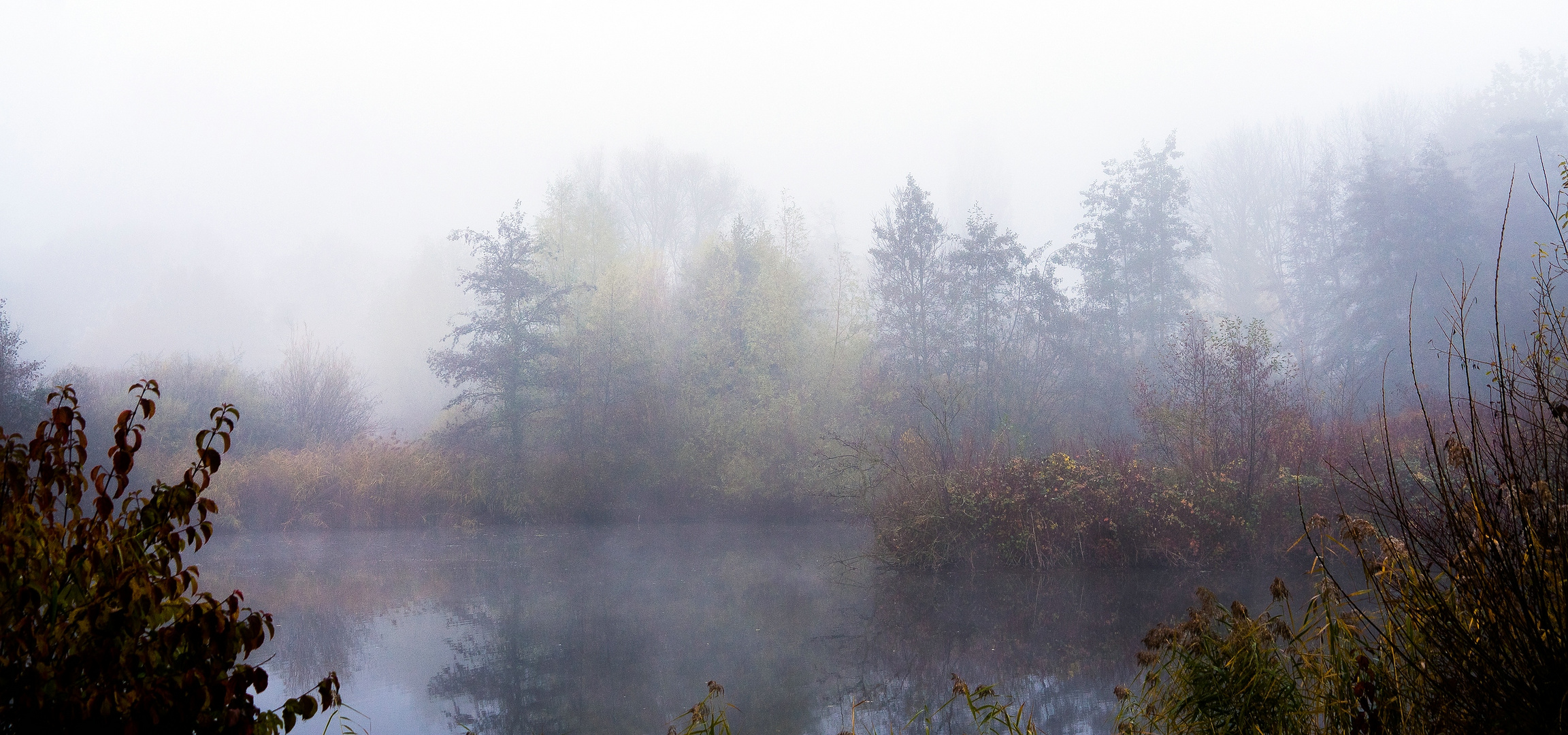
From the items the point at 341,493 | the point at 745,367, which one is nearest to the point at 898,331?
the point at 745,367

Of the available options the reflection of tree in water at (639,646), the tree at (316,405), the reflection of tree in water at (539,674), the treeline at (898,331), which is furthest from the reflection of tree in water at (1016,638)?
the tree at (316,405)

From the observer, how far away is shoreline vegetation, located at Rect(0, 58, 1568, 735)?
257cm

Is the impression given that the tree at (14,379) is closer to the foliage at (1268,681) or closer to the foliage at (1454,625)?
the foliage at (1268,681)

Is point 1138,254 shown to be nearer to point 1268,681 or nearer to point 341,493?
point 341,493

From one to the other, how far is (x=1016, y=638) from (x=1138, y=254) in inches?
1163

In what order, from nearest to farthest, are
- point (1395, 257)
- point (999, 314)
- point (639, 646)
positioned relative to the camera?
point (639, 646) < point (1395, 257) < point (999, 314)

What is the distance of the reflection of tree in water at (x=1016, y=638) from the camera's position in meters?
7.96

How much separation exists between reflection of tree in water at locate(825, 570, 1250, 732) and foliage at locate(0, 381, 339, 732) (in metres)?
5.79

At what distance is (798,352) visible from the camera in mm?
29266

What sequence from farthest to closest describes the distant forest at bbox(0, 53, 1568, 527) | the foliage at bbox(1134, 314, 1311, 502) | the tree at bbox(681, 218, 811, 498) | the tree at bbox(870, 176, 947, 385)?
1. the tree at bbox(870, 176, 947, 385)
2. the tree at bbox(681, 218, 811, 498)
3. the distant forest at bbox(0, 53, 1568, 527)
4. the foliage at bbox(1134, 314, 1311, 502)

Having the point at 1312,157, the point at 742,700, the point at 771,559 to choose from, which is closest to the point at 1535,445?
the point at 742,700

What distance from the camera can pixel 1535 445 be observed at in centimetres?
285

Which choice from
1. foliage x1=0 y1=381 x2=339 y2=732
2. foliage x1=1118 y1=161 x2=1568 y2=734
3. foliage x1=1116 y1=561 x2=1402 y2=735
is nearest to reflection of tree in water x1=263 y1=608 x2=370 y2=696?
foliage x1=0 y1=381 x2=339 y2=732

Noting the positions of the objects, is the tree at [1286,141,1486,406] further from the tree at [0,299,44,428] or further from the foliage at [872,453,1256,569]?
the tree at [0,299,44,428]
